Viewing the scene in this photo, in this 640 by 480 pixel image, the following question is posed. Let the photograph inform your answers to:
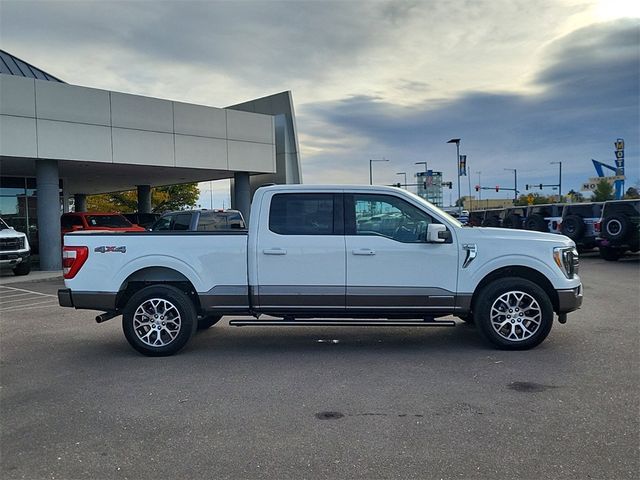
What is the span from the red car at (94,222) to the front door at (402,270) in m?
14.2

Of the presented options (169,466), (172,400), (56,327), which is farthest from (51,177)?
(169,466)

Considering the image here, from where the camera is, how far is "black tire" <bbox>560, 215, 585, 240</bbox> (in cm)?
1928

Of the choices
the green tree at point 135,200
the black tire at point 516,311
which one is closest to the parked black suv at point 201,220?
the black tire at point 516,311

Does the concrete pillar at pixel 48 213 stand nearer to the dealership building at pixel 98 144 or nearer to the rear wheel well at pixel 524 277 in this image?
the dealership building at pixel 98 144

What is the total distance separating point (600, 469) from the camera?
355cm

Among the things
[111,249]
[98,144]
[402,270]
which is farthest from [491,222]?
[111,249]

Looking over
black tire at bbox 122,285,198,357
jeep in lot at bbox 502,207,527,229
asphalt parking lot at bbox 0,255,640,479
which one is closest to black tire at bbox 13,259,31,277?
asphalt parking lot at bbox 0,255,640,479

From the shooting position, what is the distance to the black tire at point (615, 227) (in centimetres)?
1692

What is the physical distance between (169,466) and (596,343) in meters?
5.38

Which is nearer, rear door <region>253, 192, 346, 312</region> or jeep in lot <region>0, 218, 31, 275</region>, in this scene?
rear door <region>253, 192, 346, 312</region>

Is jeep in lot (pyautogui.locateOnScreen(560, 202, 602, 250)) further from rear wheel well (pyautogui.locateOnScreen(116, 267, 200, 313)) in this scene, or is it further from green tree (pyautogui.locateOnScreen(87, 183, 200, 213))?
green tree (pyautogui.locateOnScreen(87, 183, 200, 213))

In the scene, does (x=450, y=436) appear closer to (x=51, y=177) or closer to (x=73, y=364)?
(x=73, y=364)

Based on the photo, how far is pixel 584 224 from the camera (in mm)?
19391

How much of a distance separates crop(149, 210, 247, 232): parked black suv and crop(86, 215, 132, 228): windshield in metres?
4.24
